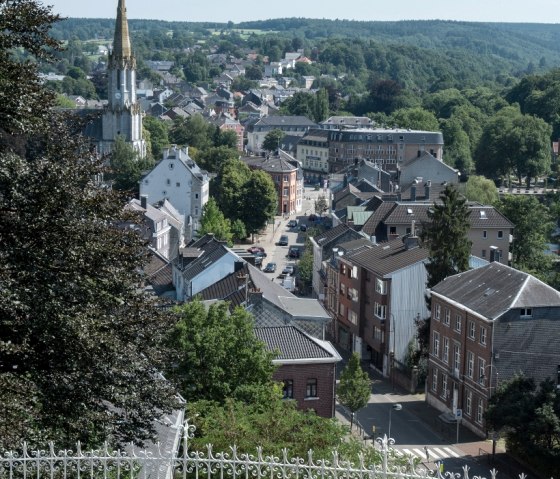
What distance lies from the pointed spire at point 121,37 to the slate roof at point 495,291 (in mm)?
61310

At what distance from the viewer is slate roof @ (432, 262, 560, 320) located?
34875 millimetres

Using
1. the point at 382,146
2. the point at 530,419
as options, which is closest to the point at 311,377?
the point at 530,419

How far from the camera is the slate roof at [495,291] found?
3488 cm

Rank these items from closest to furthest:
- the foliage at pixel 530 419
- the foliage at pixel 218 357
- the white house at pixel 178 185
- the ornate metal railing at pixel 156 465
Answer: the ornate metal railing at pixel 156 465, the foliage at pixel 218 357, the foliage at pixel 530 419, the white house at pixel 178 185

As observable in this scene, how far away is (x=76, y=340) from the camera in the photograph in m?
Result: 15.4

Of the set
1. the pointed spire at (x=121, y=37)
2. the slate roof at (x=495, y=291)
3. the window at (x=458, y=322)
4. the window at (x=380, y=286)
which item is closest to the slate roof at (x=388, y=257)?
the window at (x=380, y=286)

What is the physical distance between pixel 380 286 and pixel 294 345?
12076 millimetres

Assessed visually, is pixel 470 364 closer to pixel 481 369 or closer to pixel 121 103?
pixel 481 369

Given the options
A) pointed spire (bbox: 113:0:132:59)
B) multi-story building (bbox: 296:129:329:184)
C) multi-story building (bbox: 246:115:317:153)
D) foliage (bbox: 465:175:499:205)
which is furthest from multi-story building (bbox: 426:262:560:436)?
multi-story building (bbox: 246:115:317:153)

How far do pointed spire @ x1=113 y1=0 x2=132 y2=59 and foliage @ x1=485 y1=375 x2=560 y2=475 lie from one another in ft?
221

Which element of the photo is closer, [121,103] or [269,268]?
[269,268]

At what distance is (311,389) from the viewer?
3180 centimetres

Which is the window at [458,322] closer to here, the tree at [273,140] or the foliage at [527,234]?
the foliage at [527,234]

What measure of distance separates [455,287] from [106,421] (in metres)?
23.8
